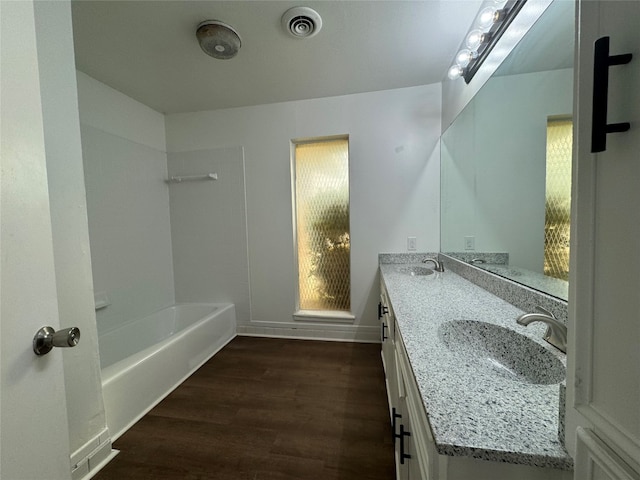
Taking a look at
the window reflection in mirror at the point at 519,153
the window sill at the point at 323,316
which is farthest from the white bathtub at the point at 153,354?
the window reflection in mirror at the point at 519,153

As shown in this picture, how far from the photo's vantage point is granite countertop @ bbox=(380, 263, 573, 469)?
413mm

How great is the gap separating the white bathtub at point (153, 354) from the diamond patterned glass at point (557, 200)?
228cm

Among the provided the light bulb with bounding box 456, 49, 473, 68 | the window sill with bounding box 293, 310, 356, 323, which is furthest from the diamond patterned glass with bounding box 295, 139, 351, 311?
the light bulb with bounding box 456, 49, 473, 68

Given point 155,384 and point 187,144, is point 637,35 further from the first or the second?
point 187,144

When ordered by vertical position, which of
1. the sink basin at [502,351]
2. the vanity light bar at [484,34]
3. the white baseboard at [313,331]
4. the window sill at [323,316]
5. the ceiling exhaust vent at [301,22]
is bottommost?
the white baseboard at [313,331]

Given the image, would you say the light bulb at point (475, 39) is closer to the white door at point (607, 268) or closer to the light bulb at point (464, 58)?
the light bulb at point (464, 58)

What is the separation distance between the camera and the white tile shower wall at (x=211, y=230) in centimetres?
249

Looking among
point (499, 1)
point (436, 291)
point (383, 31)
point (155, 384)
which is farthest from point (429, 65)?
point (155, 384)

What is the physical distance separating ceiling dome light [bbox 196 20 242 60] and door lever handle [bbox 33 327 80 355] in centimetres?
173

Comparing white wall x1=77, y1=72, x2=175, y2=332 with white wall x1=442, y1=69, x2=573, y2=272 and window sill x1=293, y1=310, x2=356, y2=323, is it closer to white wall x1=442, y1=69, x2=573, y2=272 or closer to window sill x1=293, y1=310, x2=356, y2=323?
window sill x1=293, y1=310, x2=356, y2=323

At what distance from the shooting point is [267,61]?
1.75 metres

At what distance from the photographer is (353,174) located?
2.27 metres

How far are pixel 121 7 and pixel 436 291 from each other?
94.5 inches

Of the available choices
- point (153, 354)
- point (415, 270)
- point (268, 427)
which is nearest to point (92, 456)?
point (153, 354)
